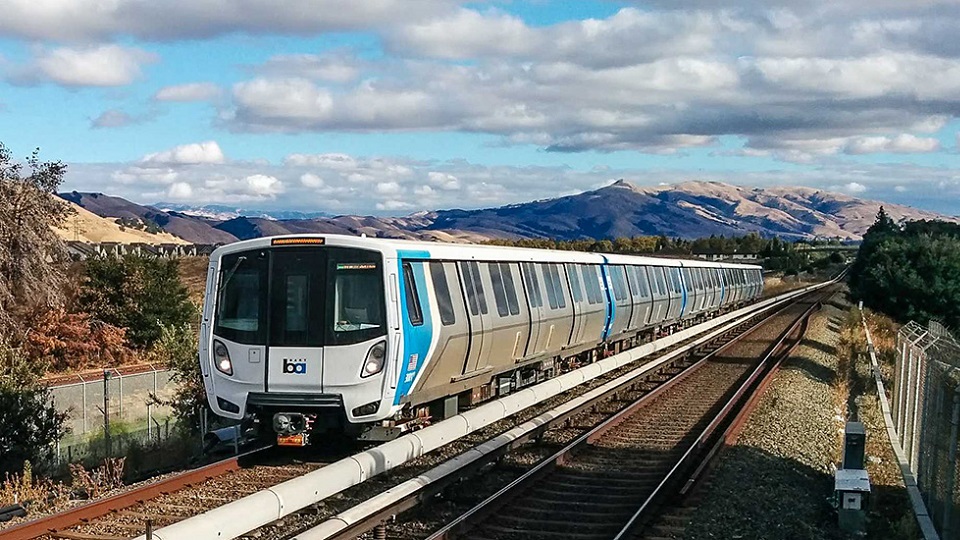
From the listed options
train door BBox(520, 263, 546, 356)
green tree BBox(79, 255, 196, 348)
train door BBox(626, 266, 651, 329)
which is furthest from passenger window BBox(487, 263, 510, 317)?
green tree BBox(79, 255, 196, 348)

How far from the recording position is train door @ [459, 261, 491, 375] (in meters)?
15.7

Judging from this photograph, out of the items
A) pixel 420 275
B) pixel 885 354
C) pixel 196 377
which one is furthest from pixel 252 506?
pixel 885 354

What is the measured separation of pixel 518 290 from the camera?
1828 cm

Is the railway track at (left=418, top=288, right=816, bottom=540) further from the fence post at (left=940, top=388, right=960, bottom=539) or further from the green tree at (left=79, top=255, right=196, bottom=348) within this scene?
the green tree at (left=79, top=255, right=196, bottom=348)

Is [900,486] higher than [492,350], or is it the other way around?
[492,350]

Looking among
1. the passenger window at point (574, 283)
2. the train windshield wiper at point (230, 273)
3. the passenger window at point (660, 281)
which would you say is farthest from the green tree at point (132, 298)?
the train windshield wiper at point (230, 273)

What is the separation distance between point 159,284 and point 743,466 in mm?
27629

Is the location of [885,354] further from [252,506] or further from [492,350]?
[252,506]

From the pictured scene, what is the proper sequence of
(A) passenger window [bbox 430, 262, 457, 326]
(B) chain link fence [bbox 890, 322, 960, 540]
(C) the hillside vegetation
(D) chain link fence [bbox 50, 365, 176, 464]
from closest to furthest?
(B) chain link fence [bbox 890, 322, 960, 540] → (A) passenger window [bbox 430, 262, 457, 326] → (D) chain link fence [bbox 50, 365, 176, 464] → (C) the hillside vegetation

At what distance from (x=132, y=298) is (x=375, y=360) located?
2664 centimetres

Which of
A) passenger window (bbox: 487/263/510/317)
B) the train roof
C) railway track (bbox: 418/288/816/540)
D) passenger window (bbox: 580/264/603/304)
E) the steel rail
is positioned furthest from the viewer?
passenger window (bbox: 580/264/603/304)

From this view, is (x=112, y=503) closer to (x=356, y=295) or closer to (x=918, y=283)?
(x=356, y=295)

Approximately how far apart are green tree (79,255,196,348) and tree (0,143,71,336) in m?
6.69

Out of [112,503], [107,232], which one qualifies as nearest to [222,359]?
[112,503]
